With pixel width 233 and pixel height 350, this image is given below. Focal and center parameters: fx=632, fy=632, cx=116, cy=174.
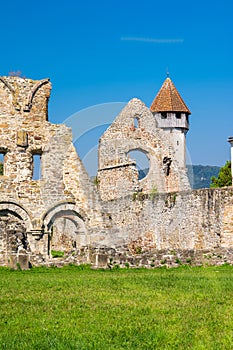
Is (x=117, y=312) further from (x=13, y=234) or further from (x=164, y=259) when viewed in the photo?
(x=13, y=234)

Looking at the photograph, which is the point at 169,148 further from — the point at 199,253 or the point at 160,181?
the point at 199,253

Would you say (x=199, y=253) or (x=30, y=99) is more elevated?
(x=30, y=99)

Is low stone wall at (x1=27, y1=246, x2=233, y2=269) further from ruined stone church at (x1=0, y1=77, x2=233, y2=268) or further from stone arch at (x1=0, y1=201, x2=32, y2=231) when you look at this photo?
stone arch at (x1=0, y1=201, x2=32, y2=231)

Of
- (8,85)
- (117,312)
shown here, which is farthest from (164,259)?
(8,85)

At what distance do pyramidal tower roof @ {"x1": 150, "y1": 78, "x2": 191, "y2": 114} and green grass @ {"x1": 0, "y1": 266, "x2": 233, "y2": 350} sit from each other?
38.1m

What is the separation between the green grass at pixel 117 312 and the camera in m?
8.25

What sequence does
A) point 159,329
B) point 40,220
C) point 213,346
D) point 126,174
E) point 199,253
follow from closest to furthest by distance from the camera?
point 213,346 < point 159,329 < point 199,253 < point 40,220 < point 126,174

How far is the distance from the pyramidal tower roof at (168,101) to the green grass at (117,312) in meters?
38.1

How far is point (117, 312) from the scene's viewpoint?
406 inches

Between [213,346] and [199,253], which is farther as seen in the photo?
[199,253]

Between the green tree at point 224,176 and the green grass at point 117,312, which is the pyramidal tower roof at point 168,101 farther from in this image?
the green grass at point 117,312

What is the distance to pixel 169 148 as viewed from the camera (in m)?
32.6

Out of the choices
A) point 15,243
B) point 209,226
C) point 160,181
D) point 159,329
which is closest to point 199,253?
point 209,226

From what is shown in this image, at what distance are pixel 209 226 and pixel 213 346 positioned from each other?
48.8 feet
